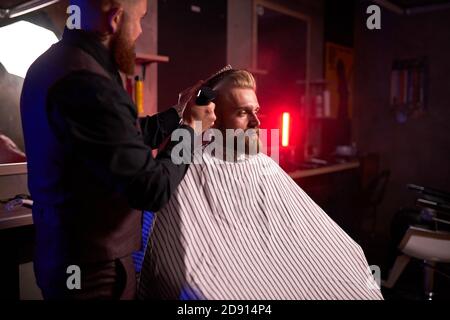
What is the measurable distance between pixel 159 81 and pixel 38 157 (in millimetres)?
2040

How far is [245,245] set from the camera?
1.50 m

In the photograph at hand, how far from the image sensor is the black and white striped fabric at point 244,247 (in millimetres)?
1331

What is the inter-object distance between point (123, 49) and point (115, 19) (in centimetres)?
9

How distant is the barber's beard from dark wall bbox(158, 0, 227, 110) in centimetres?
190

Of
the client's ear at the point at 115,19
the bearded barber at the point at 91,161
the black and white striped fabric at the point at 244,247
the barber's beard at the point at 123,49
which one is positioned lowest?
the black and white striped fabric at the point at 244,247

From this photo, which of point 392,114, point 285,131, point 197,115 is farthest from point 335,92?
point 197,115

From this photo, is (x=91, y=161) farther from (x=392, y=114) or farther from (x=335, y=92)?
(x=392, y=114)

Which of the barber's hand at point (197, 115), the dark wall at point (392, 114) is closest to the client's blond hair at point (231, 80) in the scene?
the barber's hand at point (197, 115)

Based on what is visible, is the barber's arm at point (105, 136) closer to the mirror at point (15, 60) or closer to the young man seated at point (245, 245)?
the young man seated at point (245, 245)

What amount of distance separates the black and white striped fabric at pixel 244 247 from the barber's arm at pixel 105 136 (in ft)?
1.22

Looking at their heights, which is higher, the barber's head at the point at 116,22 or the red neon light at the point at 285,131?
the barber's head at the point at 116,22

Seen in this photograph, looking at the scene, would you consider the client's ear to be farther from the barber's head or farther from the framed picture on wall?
the framed picture on wall

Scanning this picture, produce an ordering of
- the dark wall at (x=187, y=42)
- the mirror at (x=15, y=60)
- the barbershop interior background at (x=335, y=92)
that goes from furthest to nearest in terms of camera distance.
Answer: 1. the dark wall at (x=187, y=42)
2. the barbershop interior background at (x=335, y=92)
3. the mirror at (x=15, y=60)

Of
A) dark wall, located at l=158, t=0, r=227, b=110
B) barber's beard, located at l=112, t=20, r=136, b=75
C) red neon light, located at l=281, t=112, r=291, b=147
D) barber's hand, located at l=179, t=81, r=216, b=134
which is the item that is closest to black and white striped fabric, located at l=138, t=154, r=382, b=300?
barber's hand, located at l=179, t=81, r=216, b=134
